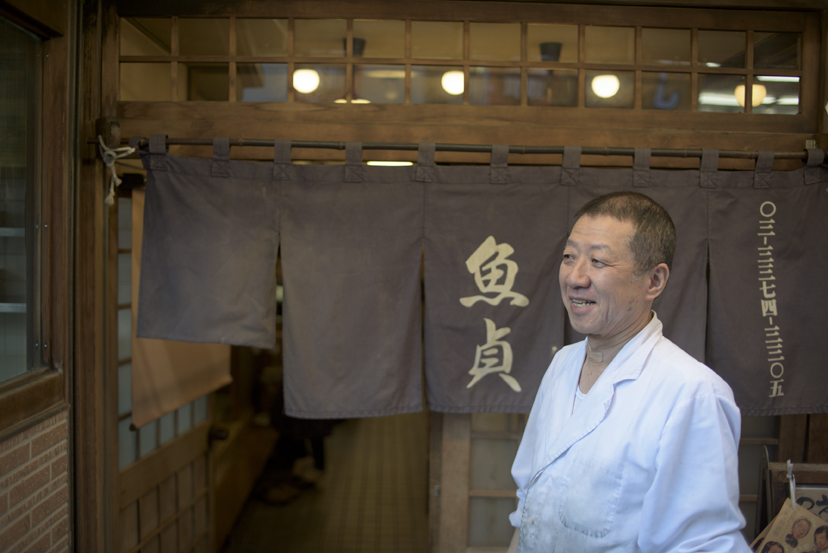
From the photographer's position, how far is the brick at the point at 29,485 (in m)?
A: 2.48

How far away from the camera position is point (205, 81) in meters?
3.23

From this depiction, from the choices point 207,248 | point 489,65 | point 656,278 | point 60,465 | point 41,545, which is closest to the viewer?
point 656,278

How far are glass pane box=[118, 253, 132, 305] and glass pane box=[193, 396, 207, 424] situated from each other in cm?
119

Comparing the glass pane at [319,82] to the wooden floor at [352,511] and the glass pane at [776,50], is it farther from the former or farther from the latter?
the wooden floor at [352,511]

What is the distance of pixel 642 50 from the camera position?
320 centimetres

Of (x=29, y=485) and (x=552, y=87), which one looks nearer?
(x=29, y=485)

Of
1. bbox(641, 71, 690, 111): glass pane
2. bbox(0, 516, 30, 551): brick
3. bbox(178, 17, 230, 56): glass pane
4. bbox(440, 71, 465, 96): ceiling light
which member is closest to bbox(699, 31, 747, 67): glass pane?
bbox(641, 71, 690, 111): glass pane

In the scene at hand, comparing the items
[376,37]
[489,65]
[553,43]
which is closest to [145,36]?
[376,37]

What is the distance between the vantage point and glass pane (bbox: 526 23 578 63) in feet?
10.4

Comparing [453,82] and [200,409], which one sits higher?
[453,82]

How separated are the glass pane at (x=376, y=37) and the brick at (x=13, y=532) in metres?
3.28

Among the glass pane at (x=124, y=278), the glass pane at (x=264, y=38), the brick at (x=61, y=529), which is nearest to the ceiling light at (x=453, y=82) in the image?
the glass pane at (x=264, y=38)

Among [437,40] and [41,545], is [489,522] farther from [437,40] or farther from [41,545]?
[437,40]

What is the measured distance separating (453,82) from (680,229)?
5.63 feet
